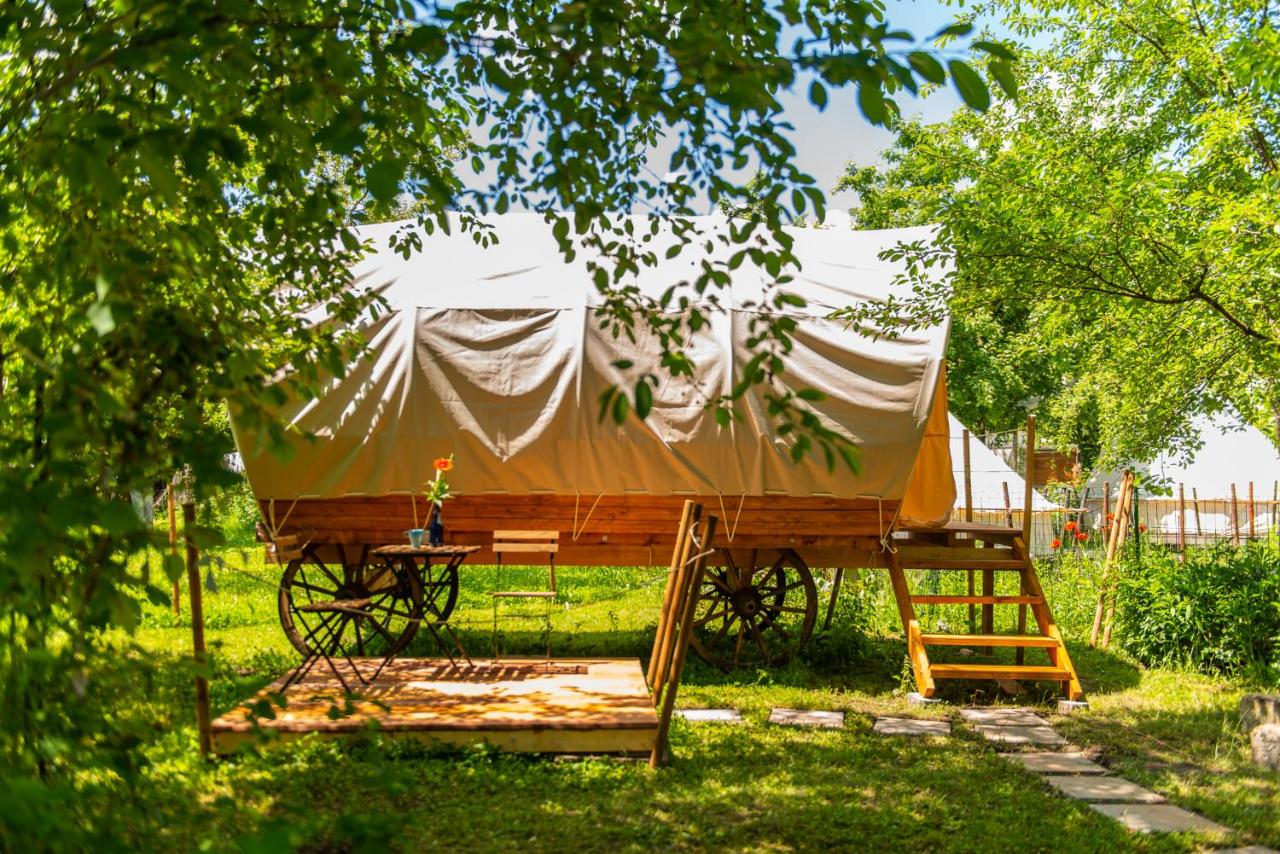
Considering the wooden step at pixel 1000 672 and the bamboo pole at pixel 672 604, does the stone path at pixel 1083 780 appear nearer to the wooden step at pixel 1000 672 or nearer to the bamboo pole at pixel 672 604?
the wooden step at pixel 1000 672

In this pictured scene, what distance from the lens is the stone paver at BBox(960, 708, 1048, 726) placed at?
707 centimetres

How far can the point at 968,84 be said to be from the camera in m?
2.35

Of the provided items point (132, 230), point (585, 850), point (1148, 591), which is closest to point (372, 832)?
point (132, 230)

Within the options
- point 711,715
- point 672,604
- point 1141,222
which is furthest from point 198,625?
point 1141,222

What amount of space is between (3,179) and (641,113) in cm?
166

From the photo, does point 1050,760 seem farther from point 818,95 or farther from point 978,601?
point 818,95

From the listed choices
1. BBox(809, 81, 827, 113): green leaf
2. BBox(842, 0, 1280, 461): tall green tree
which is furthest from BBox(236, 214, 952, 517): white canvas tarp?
BBox(809, 81, 827, 113): green leaf

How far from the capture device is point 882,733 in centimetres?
664

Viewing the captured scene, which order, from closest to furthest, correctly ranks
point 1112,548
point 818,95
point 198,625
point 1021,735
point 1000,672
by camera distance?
point 818,95 → point 198,625 → point 1021,735 → point 1000,672 → point 1112,548

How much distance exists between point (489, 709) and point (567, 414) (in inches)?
103

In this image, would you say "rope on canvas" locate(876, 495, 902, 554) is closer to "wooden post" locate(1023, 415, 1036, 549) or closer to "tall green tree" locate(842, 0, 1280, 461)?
"wooden post" locate(1023, 415, 1036, 549)

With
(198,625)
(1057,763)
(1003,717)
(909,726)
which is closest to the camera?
(198,625)

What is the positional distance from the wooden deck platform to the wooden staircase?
7.04ft

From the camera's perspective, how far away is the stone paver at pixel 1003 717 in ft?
23.2
